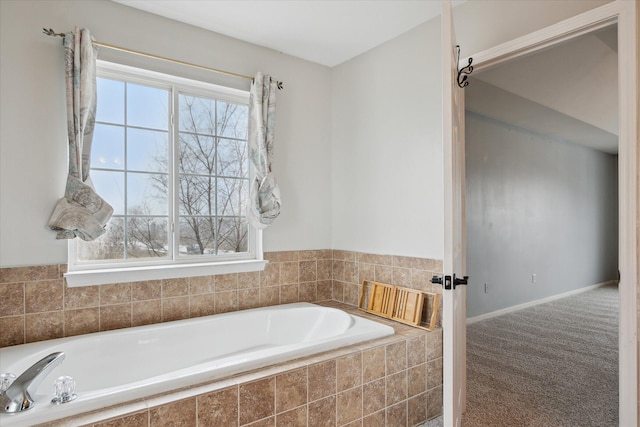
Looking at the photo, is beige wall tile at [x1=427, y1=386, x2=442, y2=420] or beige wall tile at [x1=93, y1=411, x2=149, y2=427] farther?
beige wall tile at [x1=427, y1=386, x2=442, y2=420]

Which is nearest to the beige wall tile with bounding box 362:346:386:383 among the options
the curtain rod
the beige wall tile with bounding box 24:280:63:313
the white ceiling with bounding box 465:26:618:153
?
the beige wall tile with bounding box 24:280:63:313

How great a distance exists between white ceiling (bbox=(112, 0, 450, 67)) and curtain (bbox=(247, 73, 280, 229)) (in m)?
0.37

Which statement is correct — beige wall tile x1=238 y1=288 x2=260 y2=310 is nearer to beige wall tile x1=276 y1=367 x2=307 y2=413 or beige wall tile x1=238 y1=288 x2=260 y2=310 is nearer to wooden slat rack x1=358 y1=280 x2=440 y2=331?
wooden slat rack x1=358 y1=280 x2=440 y2=331

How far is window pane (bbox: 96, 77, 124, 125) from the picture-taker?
8.18ft

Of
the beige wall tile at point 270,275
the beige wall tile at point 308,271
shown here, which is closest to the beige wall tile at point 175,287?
the beige wall tile at point 270,275

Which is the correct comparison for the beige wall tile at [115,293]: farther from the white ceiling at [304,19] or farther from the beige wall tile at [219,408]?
the white ceiling at [304,19]

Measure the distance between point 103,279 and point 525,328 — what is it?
428 centimetres

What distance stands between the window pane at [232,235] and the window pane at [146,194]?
0.46 meters

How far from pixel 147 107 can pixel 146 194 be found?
0.63 m

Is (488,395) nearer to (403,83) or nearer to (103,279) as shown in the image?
(403,83)

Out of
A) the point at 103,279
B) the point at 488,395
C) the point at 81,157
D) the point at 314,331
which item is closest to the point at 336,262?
the point at 314,331

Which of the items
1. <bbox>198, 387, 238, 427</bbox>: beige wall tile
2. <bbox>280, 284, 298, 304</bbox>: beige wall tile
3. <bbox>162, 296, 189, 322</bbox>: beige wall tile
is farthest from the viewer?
<bbox>280, 284, 298, 304</bbox>: beige wall tile

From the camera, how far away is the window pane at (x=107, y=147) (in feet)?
8.09

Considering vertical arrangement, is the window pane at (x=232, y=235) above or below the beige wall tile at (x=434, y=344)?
above
